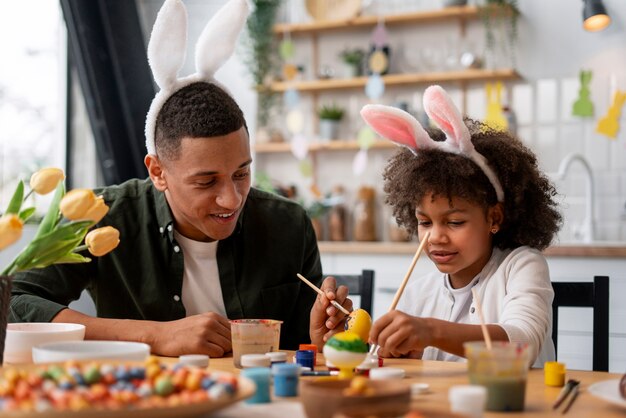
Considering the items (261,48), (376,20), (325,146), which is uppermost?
(376,20)

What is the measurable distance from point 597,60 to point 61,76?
267 cm

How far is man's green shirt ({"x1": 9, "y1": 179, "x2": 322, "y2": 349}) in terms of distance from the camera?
6.51ft

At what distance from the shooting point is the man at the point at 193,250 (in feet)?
5.92

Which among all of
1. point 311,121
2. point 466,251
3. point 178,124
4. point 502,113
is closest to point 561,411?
point 466,251

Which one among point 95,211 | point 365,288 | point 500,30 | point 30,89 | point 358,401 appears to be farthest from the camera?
point 500,30

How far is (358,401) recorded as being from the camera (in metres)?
0.92

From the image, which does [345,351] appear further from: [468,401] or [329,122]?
[329,122]

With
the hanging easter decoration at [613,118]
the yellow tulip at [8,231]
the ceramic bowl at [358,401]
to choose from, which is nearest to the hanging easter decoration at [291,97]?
the hanging easter decoration at [613,118]

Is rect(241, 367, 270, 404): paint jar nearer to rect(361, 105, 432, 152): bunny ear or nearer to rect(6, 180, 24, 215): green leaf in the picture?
rect(6, 180, 24, 215): green leaf

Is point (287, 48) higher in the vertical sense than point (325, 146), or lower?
higher

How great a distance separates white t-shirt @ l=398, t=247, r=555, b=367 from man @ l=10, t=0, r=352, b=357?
0.30 metres

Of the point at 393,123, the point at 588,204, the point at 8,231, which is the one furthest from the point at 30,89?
the point at 588,204

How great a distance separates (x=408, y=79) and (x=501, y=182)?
8.62 ft

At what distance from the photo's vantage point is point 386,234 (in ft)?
15.4
